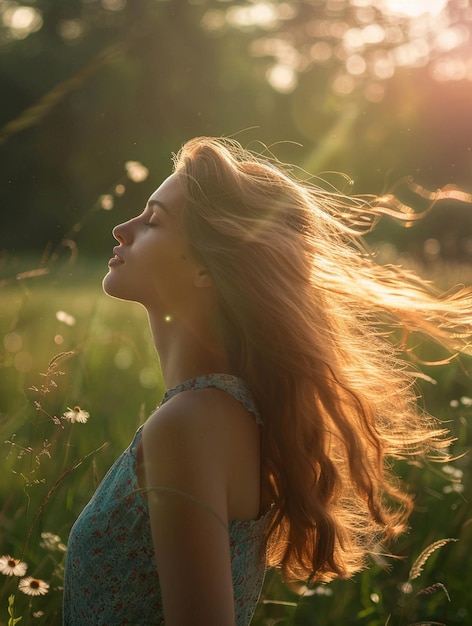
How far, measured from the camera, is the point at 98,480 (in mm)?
2332

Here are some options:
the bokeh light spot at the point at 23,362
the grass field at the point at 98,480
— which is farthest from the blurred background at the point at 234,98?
the bokeh light spot at the point at 23,362

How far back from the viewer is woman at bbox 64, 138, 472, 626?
1.50m

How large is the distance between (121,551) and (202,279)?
0.60 meters

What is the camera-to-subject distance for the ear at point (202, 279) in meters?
1.88

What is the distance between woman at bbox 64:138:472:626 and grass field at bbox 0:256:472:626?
28cm

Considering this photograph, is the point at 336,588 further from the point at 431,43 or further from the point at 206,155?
the point at 431,43

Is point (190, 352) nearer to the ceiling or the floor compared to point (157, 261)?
nearer to the floor

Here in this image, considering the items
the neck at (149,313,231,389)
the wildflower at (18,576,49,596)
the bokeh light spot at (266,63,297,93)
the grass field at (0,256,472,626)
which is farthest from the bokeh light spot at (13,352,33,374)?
the bokeh light spot at (266,63,297,93)

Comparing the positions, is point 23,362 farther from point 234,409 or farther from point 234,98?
point 234,98

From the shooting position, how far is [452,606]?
9.73 feet

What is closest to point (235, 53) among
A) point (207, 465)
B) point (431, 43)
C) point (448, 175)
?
point (431, 43)

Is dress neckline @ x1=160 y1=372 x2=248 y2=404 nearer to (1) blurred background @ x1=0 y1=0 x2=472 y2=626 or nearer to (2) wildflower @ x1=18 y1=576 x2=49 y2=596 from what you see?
(2) wildflower @ x1=18 y1=576 x2=49 y2=596

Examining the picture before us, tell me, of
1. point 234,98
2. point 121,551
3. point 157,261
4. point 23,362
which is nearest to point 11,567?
point 121,551

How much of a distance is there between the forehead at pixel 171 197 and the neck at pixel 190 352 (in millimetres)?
270
